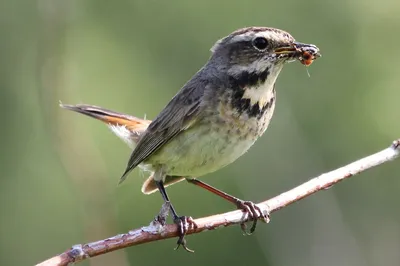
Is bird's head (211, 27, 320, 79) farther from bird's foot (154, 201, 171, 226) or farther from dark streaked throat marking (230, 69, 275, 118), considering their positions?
bird's foot (154, 201, 171, 226)

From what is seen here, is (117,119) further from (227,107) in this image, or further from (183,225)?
(183,225)

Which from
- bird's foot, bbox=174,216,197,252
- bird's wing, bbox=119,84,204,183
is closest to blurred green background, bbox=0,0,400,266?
bird's wing, bbox=119,84,204,183

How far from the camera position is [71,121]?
5559mm

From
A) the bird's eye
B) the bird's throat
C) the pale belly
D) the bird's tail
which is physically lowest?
the pale belly

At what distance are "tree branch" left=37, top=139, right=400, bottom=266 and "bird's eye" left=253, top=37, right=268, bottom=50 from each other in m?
0.84

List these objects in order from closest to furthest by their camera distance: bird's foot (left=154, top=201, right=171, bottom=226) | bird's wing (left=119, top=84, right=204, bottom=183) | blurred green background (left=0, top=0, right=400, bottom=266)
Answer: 1. bird's foot (left=154, top=201, right=171, bottom=226)
2. bird's wing (left=119, top=84, right=204, bottom=183)
3. blurred green background (left=0, top=0, right=400, bottom=266)

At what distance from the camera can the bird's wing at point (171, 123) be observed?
5242mm

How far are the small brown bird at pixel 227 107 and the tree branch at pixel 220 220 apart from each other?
0.37 meters

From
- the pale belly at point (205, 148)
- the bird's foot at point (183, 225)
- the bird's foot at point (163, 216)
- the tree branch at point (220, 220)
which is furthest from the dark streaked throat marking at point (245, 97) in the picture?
the bird's foot at point (163, 216)

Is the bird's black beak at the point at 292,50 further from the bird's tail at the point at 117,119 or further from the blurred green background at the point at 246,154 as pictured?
the blurred green background at the point at 246,154

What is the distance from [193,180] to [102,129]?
14.4ft

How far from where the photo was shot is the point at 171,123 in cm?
538

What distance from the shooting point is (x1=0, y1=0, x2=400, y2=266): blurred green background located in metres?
8.56

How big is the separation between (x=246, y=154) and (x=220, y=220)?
4.36 m
